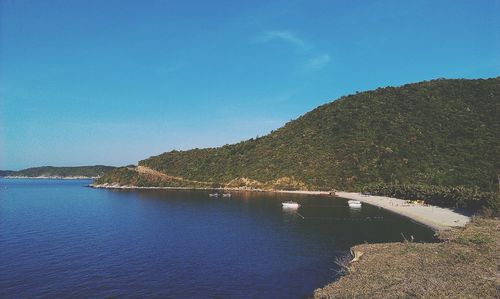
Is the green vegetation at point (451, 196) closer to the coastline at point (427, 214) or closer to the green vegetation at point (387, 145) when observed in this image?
the coastline at point (427, 214)

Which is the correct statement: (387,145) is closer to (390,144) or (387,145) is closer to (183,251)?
(390,144)

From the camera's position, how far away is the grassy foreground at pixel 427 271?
25188mm

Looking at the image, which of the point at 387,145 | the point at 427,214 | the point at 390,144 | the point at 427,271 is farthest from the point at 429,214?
the point at 390,144

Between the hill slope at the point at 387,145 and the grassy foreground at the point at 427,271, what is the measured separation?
7680 cm

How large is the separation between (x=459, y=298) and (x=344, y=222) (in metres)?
48.0

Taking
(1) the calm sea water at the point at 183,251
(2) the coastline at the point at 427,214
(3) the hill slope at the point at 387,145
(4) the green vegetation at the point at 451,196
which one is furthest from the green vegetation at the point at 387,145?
(1) the calm sea water at the point at 183,251

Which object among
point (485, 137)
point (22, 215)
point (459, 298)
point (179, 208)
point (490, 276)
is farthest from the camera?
point (485, 137)

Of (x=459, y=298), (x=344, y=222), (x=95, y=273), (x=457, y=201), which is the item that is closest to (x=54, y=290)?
(x=95, y=273)

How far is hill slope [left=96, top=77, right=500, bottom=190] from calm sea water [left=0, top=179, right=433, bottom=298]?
5403 centimetres

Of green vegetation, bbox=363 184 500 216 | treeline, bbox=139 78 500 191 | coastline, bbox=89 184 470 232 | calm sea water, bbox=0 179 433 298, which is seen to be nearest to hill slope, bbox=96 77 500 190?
treeline, bbox=139 78 500 191

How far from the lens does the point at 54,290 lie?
33844 millimetres

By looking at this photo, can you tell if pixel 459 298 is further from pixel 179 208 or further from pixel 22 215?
pixel 22 215

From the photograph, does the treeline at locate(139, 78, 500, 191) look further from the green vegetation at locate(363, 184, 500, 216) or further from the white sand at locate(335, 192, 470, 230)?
the white sand at locate(335, 192, 470, 230)

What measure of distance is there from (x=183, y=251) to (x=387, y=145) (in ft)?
390
